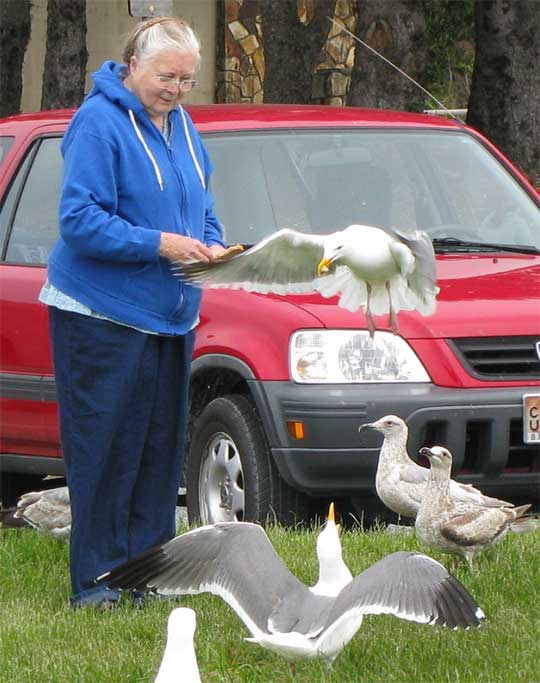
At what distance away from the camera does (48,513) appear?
6.79 metres

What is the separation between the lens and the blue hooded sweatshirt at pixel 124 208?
5195 mm

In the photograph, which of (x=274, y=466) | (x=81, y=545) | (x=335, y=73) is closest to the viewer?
(x=81, y=545)

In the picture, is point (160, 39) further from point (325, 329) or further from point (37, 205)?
Result: point (37, 205)

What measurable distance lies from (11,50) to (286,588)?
629 inches

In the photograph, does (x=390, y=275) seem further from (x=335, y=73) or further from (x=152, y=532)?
(x=335, y=73)

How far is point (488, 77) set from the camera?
50.2ft

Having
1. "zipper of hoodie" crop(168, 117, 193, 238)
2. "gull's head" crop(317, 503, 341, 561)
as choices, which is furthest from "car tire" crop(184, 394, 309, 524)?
"gull's head" crop(317, 503, 341, 561)

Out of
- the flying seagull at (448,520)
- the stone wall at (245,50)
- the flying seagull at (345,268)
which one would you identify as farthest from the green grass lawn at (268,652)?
the stone wall at (245,50)

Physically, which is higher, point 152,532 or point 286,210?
point 286,210

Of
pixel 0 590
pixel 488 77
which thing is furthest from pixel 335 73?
pixel 0 590

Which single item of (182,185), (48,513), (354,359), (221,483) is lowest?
(48,513)

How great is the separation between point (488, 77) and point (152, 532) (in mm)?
10382

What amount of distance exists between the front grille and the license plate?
0.12 m

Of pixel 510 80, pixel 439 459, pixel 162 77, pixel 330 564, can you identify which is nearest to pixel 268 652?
pixel 330 564
